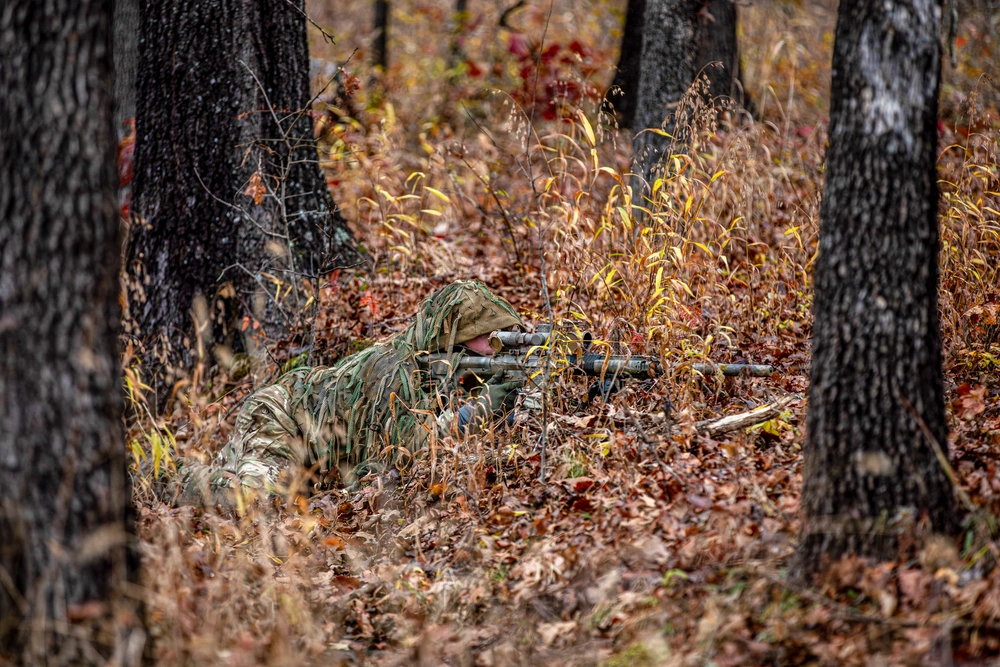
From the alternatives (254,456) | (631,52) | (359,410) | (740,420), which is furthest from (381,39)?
(740,420)

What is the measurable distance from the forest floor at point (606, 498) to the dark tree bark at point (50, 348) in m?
0.31

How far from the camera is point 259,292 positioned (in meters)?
5.74

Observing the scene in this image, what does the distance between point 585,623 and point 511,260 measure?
3770mm

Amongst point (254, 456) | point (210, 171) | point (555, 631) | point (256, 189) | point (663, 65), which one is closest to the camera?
point (555, 631)

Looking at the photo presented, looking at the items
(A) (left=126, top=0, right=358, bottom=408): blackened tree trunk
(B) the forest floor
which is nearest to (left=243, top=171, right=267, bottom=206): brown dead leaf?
(A) (left=126, top=0, right=358, bottom=408): blackened tree trunk

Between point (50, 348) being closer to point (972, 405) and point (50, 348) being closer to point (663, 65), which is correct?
point (972, 405)

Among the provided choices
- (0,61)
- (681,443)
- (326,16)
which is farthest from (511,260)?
(326,16)

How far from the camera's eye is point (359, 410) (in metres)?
4.84

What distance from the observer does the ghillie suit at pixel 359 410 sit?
180 inches

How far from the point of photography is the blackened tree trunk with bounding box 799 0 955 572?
273 cm

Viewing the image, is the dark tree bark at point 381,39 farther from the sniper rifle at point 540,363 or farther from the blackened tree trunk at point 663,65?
the sniper rifle at point 540,363

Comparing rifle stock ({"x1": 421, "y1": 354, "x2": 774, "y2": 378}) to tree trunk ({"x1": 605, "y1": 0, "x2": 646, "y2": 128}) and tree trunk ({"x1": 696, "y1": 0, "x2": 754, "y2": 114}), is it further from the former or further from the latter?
tree trunk ({"x1": 605, "y1": 0, "x2": 646, "y2": 128})

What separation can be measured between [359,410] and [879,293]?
2.94 metres

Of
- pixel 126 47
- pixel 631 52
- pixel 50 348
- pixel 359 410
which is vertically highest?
pixel 631 52
